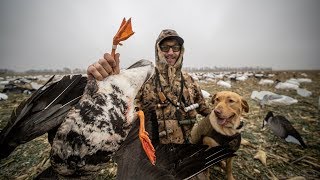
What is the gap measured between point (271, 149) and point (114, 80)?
5.11 m

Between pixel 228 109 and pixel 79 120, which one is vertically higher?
pixel 79 120

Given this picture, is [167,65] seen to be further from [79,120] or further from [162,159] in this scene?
[79,120]

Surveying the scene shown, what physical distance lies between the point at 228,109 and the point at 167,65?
157cm

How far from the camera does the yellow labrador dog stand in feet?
12.0

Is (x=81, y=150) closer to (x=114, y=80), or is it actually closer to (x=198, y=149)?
(x=114, y=80)

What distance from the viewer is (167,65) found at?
4.05 metres

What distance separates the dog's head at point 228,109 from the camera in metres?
3.91

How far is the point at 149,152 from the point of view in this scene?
1.29 meters

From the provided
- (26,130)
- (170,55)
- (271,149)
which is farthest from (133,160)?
(271,149)

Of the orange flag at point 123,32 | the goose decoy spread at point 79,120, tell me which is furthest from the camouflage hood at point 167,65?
the orange flag at point 123,32

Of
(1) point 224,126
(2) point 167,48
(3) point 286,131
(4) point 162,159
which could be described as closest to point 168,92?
(2) point 167,48

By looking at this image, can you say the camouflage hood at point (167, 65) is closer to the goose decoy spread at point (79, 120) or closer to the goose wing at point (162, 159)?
the goose wing at point (162, 159)

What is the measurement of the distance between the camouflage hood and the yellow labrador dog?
3.57 feet

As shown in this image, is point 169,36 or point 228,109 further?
point 169,36
